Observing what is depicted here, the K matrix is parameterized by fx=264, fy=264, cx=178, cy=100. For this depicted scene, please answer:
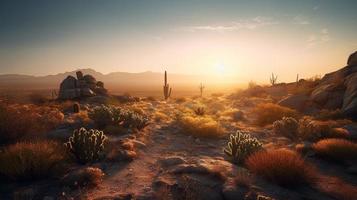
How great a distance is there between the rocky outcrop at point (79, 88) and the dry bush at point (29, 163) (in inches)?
831

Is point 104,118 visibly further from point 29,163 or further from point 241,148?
point 241,148

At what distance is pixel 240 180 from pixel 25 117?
7855mm

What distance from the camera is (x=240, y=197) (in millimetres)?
5738

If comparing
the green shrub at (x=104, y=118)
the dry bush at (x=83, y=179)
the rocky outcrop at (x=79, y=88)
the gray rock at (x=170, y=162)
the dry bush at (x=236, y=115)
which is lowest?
the dry bush at (x=236, y=115)

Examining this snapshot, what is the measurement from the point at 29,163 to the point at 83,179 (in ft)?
4.67

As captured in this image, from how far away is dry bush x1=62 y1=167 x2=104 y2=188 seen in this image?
5.95 metres

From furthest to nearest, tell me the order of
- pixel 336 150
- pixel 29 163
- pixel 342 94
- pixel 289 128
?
1. pixel 342 94
2. pixel 289 128
3. pixel 336 150
4. pixel 29 163

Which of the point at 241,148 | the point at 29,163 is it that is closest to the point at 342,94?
the point at 241,148

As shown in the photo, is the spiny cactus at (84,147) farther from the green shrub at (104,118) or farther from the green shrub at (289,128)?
the green shrub at (289,128)

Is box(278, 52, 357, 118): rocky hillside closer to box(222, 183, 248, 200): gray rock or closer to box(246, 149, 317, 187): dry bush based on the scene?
box(246, 149, 317, 187): dry bush

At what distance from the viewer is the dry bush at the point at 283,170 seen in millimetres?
6512

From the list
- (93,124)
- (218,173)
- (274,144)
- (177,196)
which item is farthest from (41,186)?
(274,144)

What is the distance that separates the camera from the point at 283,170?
6570 mm

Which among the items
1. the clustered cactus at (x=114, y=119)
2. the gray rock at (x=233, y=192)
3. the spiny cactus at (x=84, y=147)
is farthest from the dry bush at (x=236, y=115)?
the gray rock at (x=233, y=192)
